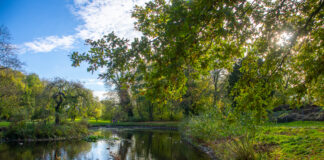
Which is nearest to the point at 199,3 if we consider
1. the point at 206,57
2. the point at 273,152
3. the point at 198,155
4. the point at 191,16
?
the point at 191,16

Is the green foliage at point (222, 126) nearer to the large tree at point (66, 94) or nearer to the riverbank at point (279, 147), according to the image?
the riverbank at point (279, 147)

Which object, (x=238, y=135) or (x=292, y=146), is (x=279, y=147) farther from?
(x=238, y=135)

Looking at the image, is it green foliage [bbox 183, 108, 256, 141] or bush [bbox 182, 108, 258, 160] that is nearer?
bush [bbox 182, 108, 258, 160]

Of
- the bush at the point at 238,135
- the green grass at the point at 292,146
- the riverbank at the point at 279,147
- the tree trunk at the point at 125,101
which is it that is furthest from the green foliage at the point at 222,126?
the tree trunk at the point at 125,101

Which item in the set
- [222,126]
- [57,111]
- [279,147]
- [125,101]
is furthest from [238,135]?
[125,101]

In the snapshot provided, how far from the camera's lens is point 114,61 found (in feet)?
17.2

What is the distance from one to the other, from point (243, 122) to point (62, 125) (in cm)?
1790

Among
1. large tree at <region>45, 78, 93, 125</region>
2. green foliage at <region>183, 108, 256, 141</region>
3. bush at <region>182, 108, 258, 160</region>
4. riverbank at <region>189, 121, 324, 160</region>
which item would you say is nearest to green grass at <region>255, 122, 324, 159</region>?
riverbank at <region>189, 121, 324, 160</region>

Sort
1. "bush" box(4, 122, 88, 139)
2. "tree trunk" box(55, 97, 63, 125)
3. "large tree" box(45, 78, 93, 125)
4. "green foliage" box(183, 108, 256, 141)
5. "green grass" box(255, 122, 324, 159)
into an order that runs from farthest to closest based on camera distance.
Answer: "large tree" box(45, 78, 93, 125) < "tree trunk" box(55, 97, 63, 125) < "bush" box(4, 122, 88, 139) < "green foliage" box(183, 108, 256, 141) < "green grass" box(255, 122, 324, 159)

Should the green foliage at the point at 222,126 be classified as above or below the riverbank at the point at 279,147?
above

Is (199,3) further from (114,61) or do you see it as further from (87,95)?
(87,95)

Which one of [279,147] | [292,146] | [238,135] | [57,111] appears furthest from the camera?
[57,111]

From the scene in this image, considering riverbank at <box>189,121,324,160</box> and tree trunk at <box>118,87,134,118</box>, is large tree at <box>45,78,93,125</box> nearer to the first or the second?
riverbank at <box>189,121,324,160</box>

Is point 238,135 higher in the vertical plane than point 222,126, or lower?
lower
